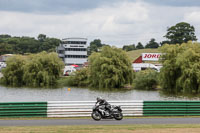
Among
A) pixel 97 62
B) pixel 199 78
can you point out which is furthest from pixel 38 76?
pixel 199 78

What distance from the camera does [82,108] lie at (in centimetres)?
2398

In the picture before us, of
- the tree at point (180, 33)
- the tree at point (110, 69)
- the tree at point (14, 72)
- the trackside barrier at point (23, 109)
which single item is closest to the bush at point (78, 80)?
the tree at point (110, 69)

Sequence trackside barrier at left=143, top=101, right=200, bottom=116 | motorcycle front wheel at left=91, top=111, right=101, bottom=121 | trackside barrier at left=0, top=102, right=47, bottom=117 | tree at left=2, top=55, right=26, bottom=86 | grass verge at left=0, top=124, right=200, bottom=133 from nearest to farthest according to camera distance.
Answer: grass verge at left=0, top=124, right=200, bottom=133 < motorcycle front wheel at left=91, top=111, right=101, bottom=121 < trackside barrier at left=0, top=102, right=47, bottom=117 < trackside barrier at left=143, top=101, right=200, bottom=116 < tree at left=2, top=55, right=26, bottom=86

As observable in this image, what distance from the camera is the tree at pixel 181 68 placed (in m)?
61.3

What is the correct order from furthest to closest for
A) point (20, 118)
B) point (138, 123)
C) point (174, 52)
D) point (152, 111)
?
1. point (174, 52)
2. point (152, 111)
3. point (20, 118)
4. point (138, 123)

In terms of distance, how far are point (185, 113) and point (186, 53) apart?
40.5m

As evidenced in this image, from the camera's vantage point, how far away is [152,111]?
24531 mm

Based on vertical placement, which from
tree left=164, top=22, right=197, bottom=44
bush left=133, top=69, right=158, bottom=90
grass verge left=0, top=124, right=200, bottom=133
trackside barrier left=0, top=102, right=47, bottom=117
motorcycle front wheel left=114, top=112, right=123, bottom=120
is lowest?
grass verge left=0, top=124, right=200, bottom=133

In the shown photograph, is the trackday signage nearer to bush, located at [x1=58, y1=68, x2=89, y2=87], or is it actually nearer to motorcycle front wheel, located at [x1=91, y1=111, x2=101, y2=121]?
bush, located at [x1=58, y1=68, x2=89, y2=87]

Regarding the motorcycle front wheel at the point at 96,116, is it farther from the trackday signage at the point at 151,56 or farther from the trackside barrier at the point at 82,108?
the trackday signage at the point at 151,56

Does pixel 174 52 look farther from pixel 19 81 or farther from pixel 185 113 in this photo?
pixel 185 113

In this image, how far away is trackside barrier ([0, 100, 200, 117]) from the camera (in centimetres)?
2314

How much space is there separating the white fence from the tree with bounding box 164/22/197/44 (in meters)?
144

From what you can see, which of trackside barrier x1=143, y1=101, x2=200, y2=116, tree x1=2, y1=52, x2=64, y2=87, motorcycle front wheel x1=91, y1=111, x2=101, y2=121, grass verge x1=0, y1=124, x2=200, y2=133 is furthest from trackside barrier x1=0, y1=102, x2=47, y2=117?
tree x1=2, y1=52, x2=64, y2=87
